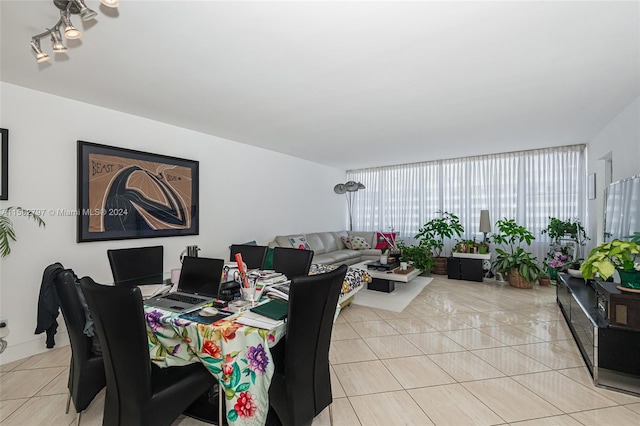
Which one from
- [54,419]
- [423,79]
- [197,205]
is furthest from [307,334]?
[197,205]

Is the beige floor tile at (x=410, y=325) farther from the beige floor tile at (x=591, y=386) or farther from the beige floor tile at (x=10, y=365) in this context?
the beige floor tile at (x=10, y=365)

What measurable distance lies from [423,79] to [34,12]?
2.73m

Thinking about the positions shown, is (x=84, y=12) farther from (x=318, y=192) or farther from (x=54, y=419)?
(x=318, y=192)

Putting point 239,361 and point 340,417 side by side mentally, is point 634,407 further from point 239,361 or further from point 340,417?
point 239,361

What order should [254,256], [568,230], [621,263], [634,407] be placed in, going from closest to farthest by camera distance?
[634,407] → [621,263] → [254,256] → [568,230]

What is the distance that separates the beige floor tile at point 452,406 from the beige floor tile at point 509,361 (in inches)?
22.8

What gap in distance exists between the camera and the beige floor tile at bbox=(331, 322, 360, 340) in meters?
3.18

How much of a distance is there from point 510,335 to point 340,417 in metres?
2.31

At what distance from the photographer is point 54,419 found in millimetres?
1914

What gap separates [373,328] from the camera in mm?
3414

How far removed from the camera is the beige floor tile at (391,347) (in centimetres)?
279

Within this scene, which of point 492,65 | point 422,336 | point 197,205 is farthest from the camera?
point 197,205

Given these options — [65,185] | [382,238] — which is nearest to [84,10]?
[65,185]

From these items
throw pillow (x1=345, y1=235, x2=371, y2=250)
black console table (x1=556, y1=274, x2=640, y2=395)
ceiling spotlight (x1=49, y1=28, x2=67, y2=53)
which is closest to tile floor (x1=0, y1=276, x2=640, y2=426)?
black console table (x1=556, y1=274, x2=640, y2=395)
